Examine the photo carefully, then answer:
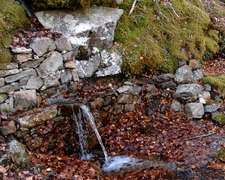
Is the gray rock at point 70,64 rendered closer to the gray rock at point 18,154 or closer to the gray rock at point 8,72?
the gray rock at point 8,72

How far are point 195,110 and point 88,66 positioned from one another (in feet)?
8.18

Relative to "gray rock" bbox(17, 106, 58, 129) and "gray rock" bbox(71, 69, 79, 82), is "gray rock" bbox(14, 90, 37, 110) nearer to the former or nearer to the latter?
"gray rock" bbox(17, 106, 58, 129)

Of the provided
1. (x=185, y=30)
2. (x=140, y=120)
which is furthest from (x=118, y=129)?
(x=185, y=30)

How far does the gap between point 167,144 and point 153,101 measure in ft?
4.74

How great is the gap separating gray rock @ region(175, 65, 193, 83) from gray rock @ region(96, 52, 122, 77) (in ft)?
4.77

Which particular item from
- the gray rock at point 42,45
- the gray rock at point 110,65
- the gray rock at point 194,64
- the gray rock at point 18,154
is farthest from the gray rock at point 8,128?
the gray rock at point 194,64

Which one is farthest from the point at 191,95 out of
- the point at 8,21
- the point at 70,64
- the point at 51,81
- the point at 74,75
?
the point at 8,21

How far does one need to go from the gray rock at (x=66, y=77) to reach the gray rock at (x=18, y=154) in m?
2.01

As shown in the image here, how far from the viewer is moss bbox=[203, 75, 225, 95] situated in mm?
10273

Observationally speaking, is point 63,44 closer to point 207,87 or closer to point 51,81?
point 51,81

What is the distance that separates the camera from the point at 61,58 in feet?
30.1

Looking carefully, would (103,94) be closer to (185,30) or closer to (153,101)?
(153,101)

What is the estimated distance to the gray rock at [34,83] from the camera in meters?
8.64

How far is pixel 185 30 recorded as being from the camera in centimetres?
1170
